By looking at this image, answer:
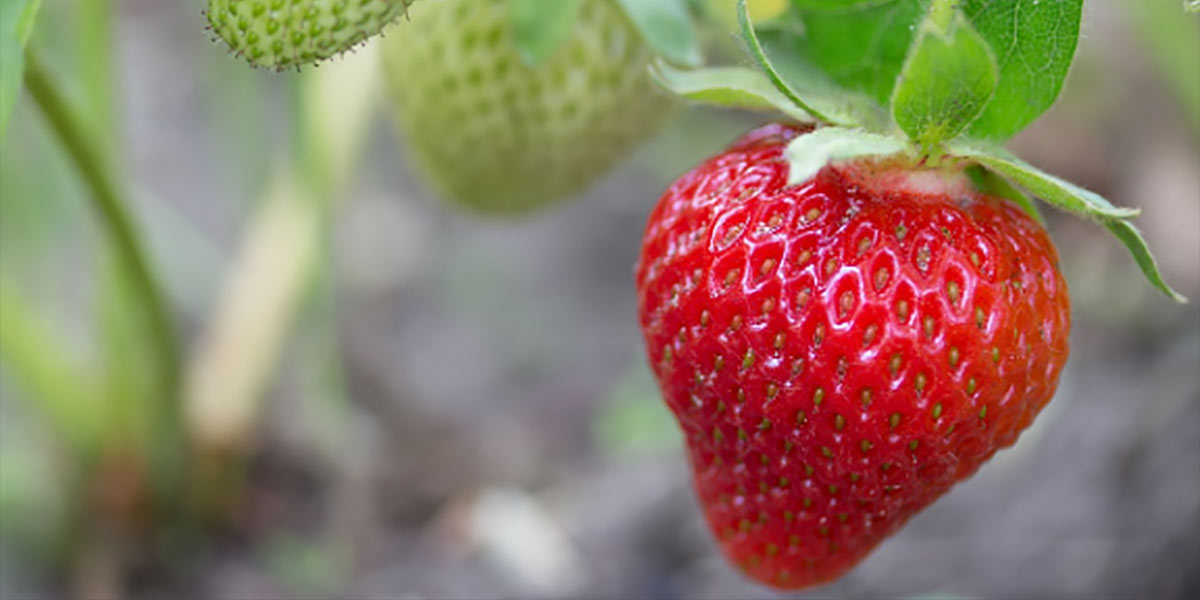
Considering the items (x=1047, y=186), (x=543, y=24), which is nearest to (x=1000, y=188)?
(x=1047, y=186)

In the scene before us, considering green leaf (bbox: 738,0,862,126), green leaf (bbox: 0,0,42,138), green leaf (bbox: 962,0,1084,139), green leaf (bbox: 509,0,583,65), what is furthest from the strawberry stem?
green leaf (bbox: 0,0,42,138)

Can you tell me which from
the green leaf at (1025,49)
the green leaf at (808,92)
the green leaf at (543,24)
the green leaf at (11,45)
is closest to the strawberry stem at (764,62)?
the green leaf at (808,92)

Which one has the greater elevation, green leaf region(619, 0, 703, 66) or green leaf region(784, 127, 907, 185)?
green leaf region(619, 0, 703, 66)

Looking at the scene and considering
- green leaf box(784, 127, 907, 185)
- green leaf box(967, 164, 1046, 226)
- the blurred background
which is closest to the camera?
green leaf box(784, 127, 907, 185)

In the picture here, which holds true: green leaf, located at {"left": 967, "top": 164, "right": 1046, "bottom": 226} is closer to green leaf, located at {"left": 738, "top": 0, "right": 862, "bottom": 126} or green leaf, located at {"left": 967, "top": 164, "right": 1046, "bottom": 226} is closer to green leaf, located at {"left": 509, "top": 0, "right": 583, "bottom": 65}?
green leaf, located at {"left": 738, "top": 0, "right": 862, "bottom": 126}

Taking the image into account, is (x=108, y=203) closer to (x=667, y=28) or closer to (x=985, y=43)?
(x=667, y=28)

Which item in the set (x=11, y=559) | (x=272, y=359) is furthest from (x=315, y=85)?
(x=11, y=559)

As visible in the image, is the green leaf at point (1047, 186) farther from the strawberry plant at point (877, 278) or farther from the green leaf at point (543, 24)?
the green leaf at point (543, 24)

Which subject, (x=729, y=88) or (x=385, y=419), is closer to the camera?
(x=729, y=88)
